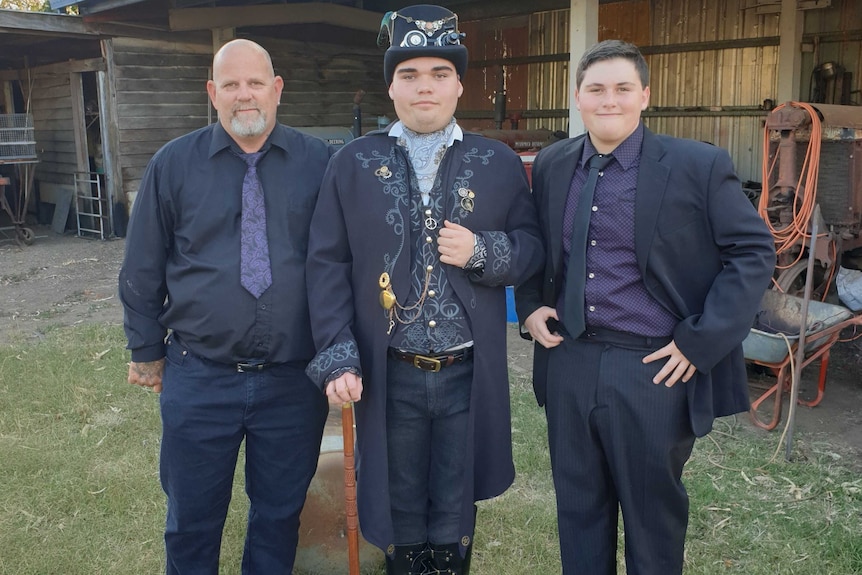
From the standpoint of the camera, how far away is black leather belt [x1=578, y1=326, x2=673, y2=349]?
2.34 m

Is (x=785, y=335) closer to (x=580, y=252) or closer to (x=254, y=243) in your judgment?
(x=580, y=252)

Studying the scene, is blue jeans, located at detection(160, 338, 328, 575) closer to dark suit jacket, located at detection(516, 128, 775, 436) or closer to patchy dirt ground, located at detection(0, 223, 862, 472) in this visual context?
dark suit jacket, located at detection(516, 128, 775, 436)

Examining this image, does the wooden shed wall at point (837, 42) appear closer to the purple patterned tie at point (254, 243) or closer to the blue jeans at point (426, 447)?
the blue jeans at point (426, 447)

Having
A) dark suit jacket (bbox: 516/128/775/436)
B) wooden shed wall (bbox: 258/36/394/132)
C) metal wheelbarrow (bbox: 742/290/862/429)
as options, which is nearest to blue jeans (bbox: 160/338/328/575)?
dark suit jacket (bbox: 516/128/775/436)

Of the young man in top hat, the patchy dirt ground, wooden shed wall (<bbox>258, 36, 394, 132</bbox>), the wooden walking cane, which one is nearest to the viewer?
the young man in top hat

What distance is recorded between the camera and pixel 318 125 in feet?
41.4

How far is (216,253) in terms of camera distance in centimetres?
253

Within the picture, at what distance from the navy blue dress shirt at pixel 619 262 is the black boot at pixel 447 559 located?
0.83 m

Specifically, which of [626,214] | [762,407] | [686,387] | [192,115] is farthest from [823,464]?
[192,115]

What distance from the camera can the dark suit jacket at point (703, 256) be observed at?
2223 mm

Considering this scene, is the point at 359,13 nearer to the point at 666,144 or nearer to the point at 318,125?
the point at 318,125

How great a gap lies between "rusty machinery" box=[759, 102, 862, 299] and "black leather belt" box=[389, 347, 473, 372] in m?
3.27

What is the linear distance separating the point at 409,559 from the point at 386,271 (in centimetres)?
91

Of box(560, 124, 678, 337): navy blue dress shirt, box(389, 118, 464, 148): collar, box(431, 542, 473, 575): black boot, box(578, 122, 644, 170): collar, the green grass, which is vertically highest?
box(389, 118, 464, 148): collar
